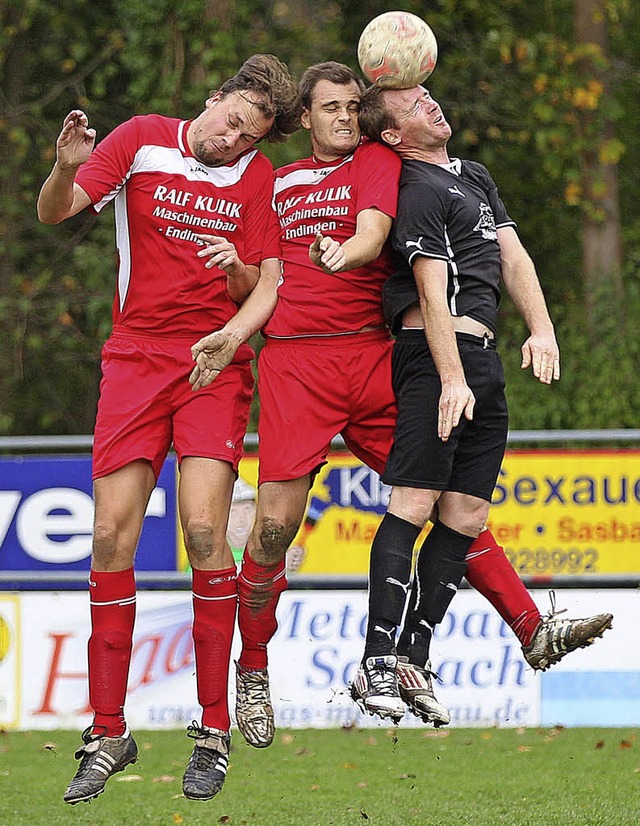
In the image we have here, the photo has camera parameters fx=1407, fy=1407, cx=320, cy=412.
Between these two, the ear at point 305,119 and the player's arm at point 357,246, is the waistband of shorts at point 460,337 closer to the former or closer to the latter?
the player's arm at point 357,246

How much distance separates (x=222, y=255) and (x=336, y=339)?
0.58 meters

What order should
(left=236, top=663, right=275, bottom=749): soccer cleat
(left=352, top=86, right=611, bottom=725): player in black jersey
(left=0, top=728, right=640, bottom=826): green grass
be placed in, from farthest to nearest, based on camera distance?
(left=0, top=728, right=640, bottom=826): green grass → (left=236, top=663, right=275, bottom=749): soccer cleat → (left=352, top=86, right=611, bottom=725): player in black jersey

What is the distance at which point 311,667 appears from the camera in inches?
373

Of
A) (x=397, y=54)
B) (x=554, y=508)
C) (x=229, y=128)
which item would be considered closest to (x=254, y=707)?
(x=229, y=128)

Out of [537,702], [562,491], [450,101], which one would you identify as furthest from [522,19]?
[537,702]

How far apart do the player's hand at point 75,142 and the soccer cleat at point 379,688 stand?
1958 mm

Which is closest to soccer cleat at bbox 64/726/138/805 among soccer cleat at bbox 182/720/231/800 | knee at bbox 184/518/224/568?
soccer cleat at bbox 182/720/231/800

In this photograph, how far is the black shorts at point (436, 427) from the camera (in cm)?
487

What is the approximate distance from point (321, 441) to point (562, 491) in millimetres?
4542

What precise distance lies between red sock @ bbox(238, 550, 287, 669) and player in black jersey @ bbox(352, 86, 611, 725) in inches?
17.7

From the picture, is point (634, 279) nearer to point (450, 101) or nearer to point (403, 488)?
point (450, 101)

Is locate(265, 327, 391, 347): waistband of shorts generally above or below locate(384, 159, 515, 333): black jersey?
below

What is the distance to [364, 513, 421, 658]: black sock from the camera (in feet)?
15.9

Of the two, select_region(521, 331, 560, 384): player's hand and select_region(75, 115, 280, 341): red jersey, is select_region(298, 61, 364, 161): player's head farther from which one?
select_region(521, 331, 560, 384): player's hand
